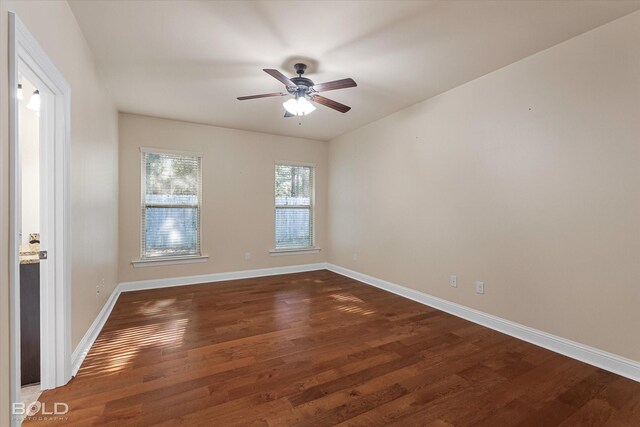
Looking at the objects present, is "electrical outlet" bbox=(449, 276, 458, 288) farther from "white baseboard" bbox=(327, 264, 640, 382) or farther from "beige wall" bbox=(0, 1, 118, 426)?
"beige wall" bbox=(0, 1, 118, 426)

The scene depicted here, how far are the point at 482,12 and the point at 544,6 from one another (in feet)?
1.33

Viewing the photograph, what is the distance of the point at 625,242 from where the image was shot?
2146mm

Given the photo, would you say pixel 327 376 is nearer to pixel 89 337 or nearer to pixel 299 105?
pixel 89 337

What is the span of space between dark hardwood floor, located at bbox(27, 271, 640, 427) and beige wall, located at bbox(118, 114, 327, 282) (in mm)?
1457

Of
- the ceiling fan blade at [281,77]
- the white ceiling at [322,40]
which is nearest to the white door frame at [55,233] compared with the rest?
the white ceiling at [322,40]

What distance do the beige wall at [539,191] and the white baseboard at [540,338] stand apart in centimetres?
6

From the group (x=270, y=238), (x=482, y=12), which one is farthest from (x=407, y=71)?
(x=270, y=238)

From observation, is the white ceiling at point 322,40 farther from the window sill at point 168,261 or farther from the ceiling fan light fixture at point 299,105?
the window sill at point 168,261

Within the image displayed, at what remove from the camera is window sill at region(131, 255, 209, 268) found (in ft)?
14.1

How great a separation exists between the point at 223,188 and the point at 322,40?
10.3 feet

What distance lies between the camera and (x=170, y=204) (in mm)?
4551

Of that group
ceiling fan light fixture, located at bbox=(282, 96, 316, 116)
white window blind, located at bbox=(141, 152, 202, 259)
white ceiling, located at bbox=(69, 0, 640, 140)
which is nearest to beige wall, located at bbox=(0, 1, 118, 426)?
white ceiling, located at bbox=(69, 0, 640, 140)

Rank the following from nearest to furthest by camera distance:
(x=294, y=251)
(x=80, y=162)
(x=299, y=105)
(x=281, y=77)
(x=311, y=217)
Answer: (x=80, y=162), (x=281, y=77), (x=299, y=105), (x=294, y=251), (x=311, y=217)

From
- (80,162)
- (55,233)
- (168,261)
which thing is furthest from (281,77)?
(168,261)
